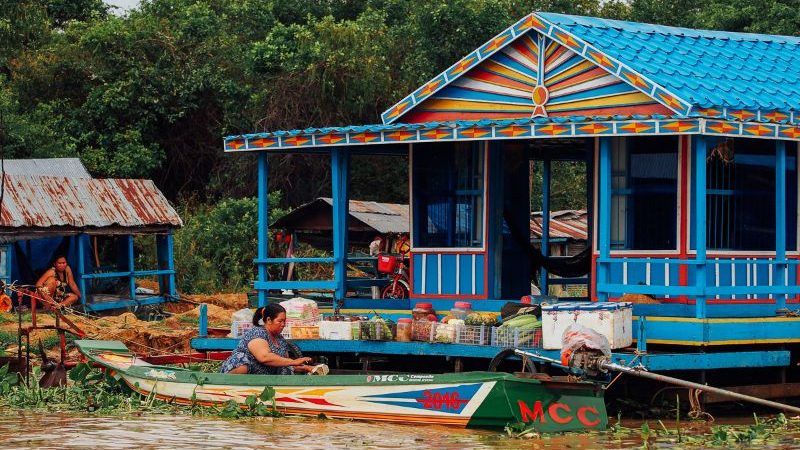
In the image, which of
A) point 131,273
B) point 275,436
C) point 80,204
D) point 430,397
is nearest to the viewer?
point 275,436

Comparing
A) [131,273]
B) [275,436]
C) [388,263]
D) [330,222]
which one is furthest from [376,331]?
[330,222]

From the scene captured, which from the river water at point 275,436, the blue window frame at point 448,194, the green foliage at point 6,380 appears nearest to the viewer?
the river water at point 275,436

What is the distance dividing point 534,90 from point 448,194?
1.68 meters

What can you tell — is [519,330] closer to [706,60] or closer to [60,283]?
[706,60]

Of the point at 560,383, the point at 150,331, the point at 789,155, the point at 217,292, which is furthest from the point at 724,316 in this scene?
the point at 217,292

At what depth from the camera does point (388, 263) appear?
21.3m

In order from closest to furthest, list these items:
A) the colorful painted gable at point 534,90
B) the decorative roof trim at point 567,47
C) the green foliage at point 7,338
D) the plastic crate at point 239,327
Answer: the decorative roof trim at point 567,47
the colorful painted gable at point 534,90
the plastic crate at point 239,327
the green foliage at point 7,338

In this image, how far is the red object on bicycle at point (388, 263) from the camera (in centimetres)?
2133

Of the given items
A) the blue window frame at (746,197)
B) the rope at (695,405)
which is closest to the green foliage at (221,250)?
the blue window frame at (746,197)

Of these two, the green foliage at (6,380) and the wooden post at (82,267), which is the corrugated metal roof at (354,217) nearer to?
the wooden post at (82,267)

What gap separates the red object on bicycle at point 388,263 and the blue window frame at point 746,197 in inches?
268

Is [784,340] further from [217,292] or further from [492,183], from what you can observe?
[217,292]

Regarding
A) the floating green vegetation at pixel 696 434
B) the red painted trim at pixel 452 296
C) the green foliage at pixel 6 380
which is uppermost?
the red painted trim at pixel 452 296

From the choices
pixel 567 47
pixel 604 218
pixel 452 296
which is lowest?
pixel 452 296
